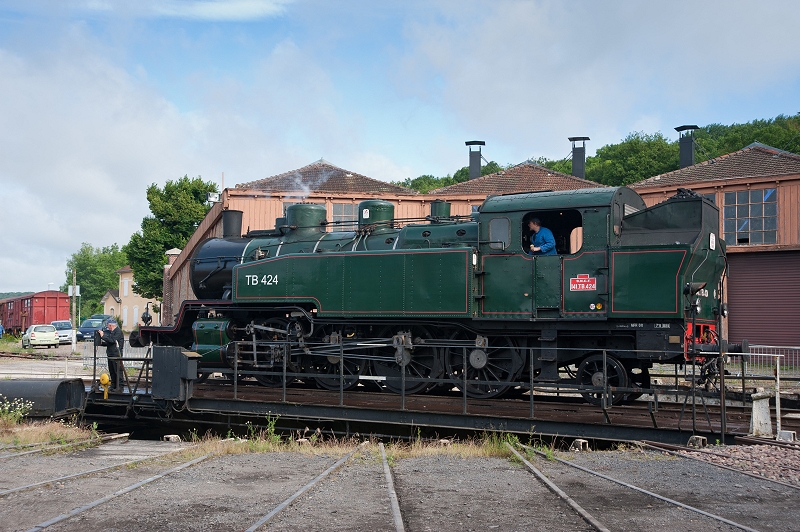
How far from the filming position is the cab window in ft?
38.9

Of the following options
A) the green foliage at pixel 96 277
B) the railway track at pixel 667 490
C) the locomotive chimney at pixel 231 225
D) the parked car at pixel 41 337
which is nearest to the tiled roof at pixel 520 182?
the locomotive chimney at pixel 231 225

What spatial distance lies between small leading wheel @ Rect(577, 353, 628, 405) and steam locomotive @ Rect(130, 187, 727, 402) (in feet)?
0.08

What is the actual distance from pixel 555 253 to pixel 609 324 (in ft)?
4.61

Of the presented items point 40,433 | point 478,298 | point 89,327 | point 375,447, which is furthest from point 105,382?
point 89,327

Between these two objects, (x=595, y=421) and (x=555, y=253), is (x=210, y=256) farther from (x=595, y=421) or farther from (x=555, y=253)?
(x=595, y=421)

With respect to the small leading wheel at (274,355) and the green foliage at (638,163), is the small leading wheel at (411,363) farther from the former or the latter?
the green foliage at (638,163)

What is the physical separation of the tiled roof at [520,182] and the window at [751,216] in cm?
574

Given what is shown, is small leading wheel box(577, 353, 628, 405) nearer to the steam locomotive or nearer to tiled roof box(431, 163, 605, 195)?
the steam locomotive

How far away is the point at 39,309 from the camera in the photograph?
1786 inches

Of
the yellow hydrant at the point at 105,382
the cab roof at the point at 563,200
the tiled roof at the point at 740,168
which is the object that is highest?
the tiled roof at the point at 740,168

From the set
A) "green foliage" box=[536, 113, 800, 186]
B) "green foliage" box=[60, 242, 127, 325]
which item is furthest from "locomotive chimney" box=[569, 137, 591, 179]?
"green foliage" box=[60, 242, 127, 325]

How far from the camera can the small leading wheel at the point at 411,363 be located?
1267 centimetres

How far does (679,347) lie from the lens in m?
10.8

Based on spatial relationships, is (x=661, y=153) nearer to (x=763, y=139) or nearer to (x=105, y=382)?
(x=763, y=139)
